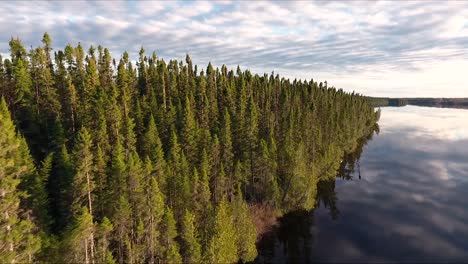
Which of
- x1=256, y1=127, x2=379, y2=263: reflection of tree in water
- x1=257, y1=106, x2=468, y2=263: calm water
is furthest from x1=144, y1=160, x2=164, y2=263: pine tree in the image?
x1=257, y1=106, x2=468, y2=263: calm water

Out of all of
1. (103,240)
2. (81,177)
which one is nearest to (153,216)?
(103,240)

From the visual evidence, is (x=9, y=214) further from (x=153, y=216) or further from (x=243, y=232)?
(x=243, y=232)

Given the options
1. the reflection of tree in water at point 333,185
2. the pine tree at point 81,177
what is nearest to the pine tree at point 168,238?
the pine tree at point 81,177

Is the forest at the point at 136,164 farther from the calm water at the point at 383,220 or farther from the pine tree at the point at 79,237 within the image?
the calm water at the point at 383,220

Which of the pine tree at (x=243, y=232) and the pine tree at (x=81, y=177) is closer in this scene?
the pine tree at (x=81, y=177)

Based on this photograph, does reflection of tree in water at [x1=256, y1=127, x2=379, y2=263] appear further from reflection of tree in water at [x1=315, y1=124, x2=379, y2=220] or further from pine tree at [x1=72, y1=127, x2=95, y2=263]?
pine tree at [x1=72, y1=127, x2=95, y2=263]

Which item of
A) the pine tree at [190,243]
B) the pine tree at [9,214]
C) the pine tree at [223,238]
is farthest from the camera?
the pine tree at [223,238]

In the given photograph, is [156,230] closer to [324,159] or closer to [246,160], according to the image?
[246,160]
